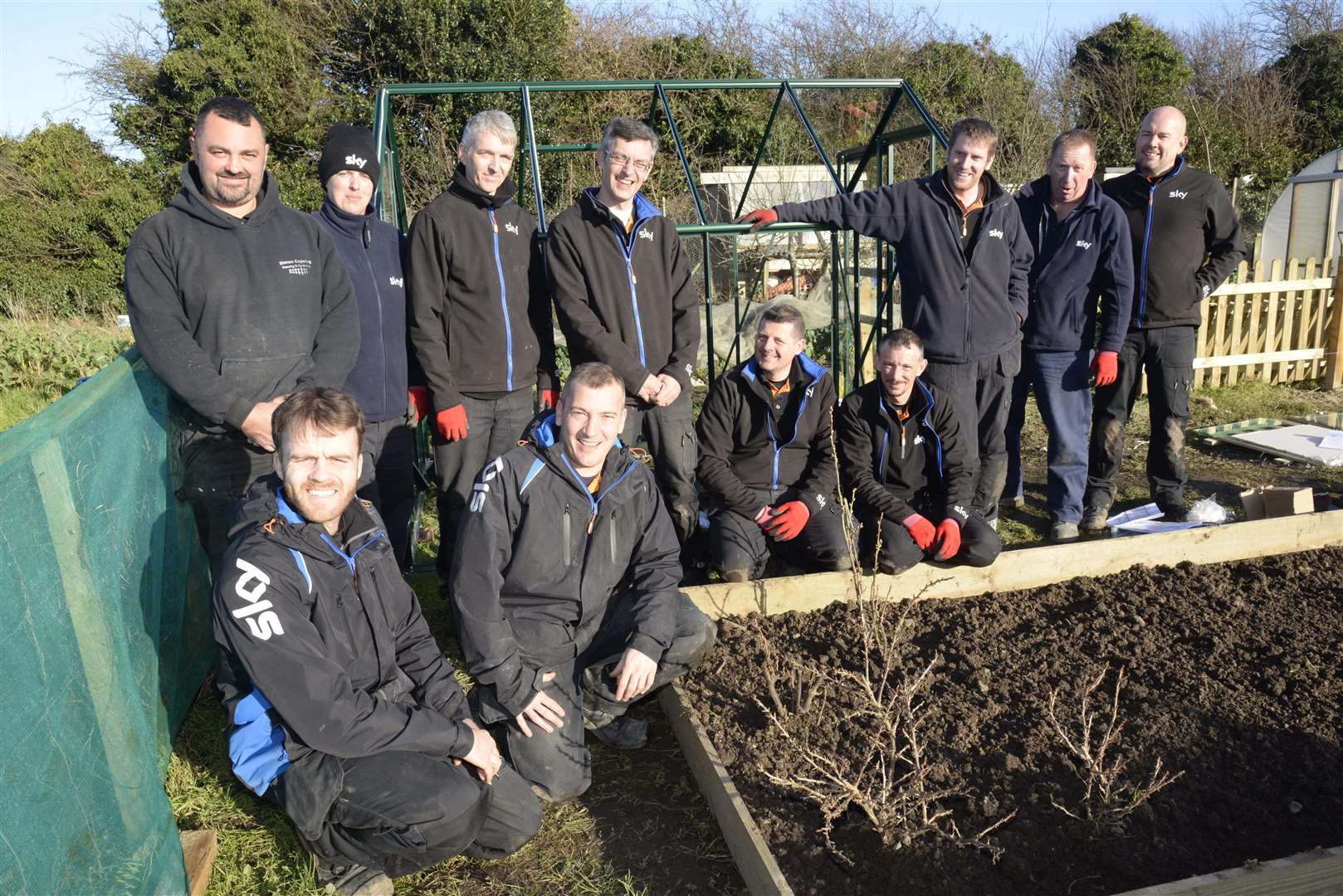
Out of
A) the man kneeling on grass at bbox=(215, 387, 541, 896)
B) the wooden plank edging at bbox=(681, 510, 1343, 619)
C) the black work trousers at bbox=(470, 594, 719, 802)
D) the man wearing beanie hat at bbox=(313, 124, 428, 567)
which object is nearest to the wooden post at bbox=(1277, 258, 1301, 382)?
the wooden plank edging at bbox=(681, 510, 1343, 619)

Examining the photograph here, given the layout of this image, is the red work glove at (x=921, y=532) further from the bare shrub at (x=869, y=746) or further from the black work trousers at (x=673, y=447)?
the black work trousers at (x=673, y=447)

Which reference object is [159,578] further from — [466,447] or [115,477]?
[466,447]

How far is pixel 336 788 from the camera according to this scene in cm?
234

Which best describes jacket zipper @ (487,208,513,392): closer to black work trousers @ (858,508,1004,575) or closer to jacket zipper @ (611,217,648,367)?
jacket zipper @ (611,217,648,367)

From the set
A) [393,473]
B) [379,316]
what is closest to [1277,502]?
[393,473]

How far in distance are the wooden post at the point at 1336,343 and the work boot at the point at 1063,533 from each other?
5.18 m

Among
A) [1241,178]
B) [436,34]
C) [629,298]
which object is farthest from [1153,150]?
[1241,178]

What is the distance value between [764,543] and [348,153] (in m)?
2.41

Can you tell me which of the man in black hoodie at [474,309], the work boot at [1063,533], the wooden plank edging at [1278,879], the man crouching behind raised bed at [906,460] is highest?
the man in black hoodie at [474,309]

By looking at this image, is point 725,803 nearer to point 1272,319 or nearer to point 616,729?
point 616,729

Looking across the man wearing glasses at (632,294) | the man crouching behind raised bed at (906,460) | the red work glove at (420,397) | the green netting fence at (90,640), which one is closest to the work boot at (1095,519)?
the man crouching behind raised bed at (906,460)

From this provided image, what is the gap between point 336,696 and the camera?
235 cm

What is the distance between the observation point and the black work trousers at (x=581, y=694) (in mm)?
2877

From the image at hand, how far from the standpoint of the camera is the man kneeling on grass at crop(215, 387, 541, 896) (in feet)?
7.57
